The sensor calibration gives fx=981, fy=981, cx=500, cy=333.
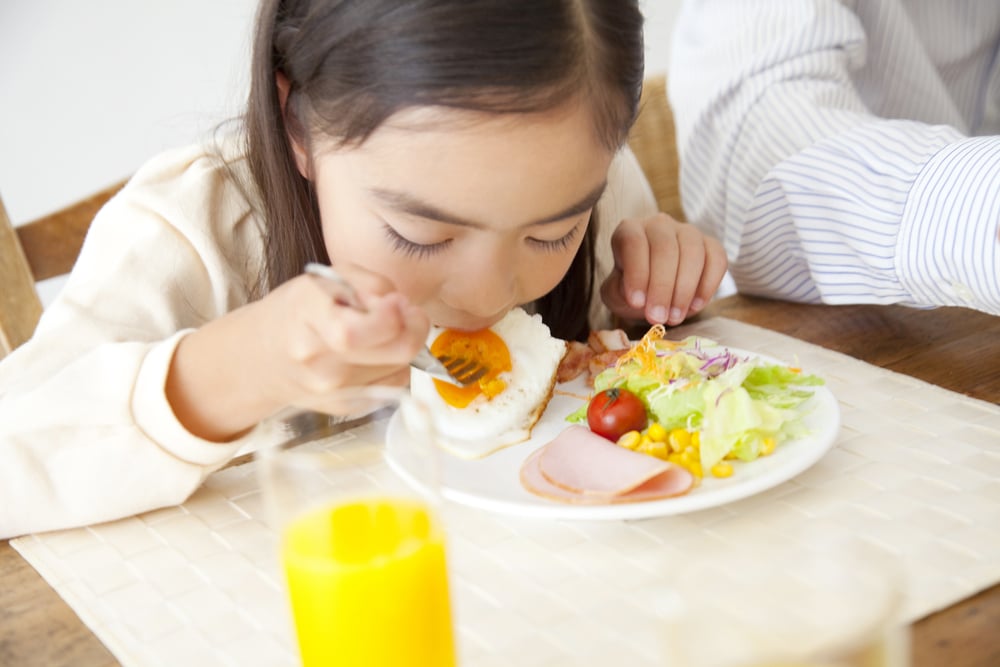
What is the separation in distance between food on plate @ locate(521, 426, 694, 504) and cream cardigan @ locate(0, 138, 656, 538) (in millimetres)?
328

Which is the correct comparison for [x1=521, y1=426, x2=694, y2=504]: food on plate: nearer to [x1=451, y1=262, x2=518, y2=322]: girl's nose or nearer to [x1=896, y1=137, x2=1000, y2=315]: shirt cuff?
[x1=451, y1=262, x2=518, y2=322]: girl's nose

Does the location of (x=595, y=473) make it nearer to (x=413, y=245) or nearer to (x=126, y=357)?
(x=413, y=245)

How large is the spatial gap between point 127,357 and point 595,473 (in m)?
0.56

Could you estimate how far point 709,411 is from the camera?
1.09m

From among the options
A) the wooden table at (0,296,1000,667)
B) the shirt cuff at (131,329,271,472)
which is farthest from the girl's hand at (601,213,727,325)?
the shirt cuff at (131,329,271,472)

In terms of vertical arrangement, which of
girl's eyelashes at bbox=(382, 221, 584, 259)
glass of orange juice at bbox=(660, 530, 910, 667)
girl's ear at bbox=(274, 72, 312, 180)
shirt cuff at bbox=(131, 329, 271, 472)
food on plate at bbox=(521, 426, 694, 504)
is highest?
girl's ear at bbox=(274, 72, 312, 180)

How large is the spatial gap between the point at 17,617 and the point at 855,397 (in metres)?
0.97

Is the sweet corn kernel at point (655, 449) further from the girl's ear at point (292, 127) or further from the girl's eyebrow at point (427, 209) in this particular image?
the girl's ear at point (292, 127)

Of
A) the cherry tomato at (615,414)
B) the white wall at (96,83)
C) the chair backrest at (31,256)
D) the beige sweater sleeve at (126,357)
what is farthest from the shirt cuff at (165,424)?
the white wall at (96,83)

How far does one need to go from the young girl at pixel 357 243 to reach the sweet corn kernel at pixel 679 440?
27cm

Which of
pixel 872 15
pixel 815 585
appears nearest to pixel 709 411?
pixel 815 585

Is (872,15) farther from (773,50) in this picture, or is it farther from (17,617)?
(17,617)

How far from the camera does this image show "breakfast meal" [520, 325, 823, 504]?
3.28ft

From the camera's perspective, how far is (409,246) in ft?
3.84
